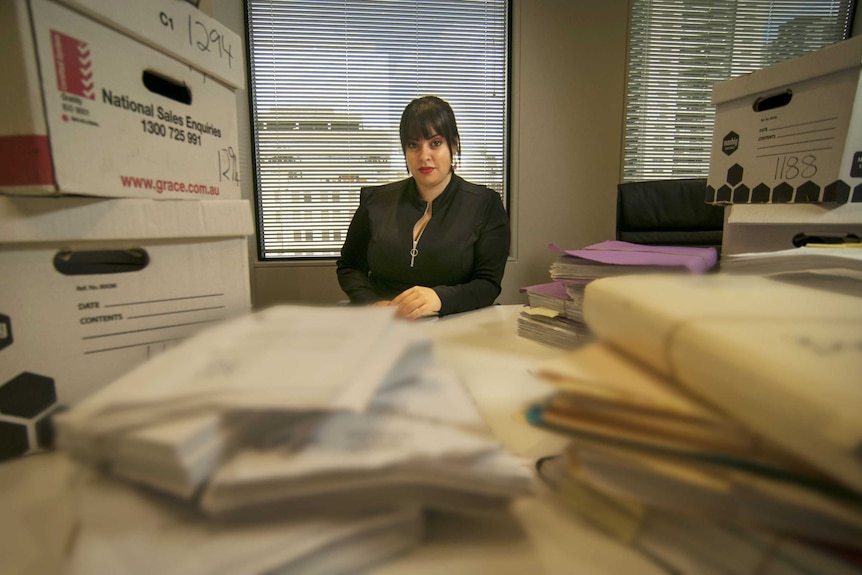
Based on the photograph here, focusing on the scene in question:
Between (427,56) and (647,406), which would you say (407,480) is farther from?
(427,56)

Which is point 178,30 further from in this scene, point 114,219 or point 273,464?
point 273,464

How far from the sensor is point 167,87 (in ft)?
2.01

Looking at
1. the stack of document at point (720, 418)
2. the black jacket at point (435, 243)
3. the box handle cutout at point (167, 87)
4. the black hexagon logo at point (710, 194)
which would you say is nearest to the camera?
the stack of document at point (720, 418)

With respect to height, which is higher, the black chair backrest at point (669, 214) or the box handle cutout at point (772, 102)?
the box handle cutout at point (772, 102)

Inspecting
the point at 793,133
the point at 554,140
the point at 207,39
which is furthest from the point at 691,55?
the point at 207,39

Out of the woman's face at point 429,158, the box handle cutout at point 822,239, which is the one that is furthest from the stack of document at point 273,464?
the woman's face at point 429,158

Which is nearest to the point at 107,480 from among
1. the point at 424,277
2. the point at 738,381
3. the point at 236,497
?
the point at 236,497

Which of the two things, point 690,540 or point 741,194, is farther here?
point 741,194

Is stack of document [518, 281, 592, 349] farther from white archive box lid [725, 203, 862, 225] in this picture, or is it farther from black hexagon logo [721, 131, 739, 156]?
black hexagon logo [721, 131, 739, 156]

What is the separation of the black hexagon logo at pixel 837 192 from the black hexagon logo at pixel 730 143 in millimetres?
239

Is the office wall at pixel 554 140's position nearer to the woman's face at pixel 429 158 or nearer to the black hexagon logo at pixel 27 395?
the woman's face at pixel 429 158

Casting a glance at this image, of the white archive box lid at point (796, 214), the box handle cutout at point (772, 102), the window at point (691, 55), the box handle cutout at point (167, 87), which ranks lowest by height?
the white archive box lid at point (796, 214)

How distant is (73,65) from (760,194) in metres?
1.27

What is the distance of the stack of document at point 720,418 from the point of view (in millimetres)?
199
